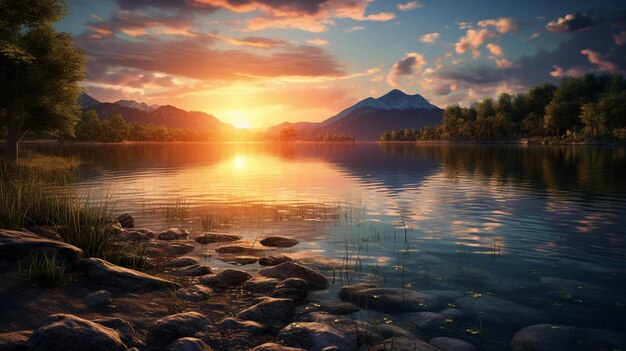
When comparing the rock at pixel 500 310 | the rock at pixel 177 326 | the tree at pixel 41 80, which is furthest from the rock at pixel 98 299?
the tree at pixel 41 80

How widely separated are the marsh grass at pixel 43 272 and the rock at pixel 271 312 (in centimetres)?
515

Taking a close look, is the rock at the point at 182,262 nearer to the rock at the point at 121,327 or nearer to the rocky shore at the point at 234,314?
the rocky shore at the point at 234,314

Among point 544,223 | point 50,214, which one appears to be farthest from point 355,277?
point 544,223

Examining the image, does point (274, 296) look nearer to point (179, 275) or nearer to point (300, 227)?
point (179, 275)

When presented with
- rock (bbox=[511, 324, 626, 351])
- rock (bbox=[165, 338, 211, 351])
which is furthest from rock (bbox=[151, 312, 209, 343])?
rock (bbox=[511, 324, 626, 351])

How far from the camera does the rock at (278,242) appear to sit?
2070cm

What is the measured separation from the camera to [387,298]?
13.3m

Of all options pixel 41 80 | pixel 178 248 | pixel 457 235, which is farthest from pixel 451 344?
pixel 41 80

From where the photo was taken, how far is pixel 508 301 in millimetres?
13359

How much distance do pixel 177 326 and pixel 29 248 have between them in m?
5.88

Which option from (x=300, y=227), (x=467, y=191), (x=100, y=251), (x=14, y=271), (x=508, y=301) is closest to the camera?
(x=14, y=271)

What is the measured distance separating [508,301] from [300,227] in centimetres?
1368

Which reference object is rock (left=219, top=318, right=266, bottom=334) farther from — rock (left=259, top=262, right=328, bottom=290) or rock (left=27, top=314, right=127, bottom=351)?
rock (left=259, top=262, right=328, bottom=290)

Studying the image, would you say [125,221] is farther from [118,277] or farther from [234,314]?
[234,314]
